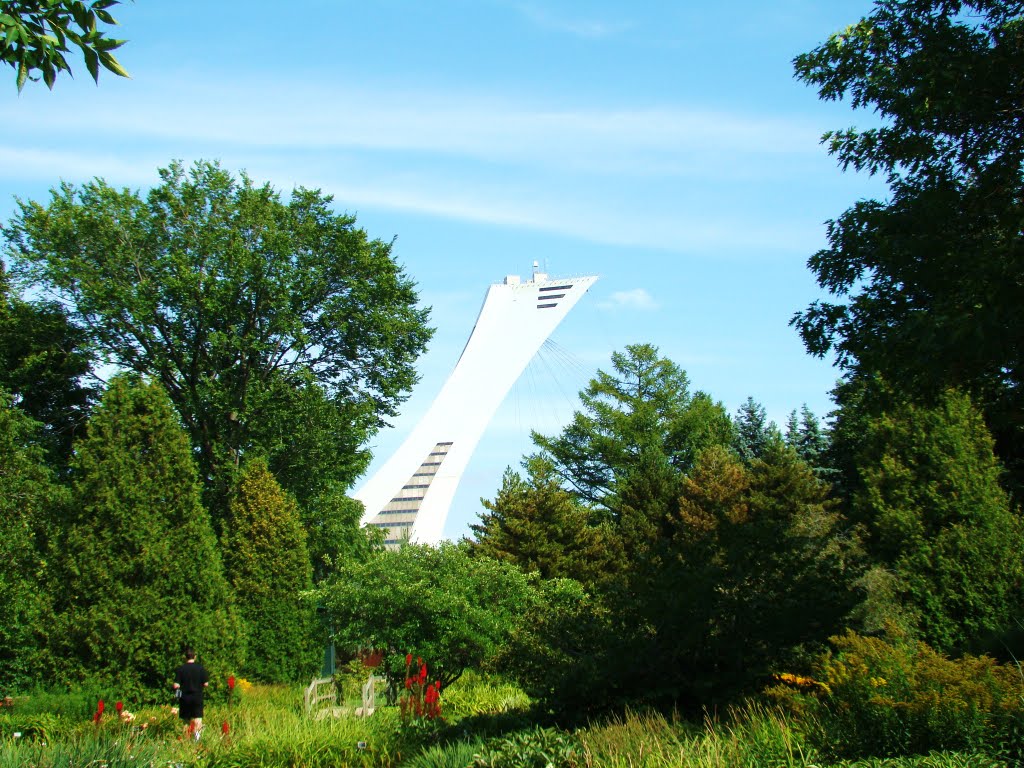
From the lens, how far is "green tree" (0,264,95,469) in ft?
78.0

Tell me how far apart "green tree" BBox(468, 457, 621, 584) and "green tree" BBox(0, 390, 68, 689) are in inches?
462

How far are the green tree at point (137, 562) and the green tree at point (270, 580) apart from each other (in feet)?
13.3

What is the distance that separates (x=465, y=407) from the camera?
51.4 meters

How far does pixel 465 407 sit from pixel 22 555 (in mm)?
35859

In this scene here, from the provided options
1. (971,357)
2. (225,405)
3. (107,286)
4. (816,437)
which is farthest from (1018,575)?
(107,286)

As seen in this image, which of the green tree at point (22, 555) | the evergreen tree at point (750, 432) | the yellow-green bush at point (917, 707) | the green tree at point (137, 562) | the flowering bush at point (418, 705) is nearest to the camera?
the yellow-green bush at point (917, 707)

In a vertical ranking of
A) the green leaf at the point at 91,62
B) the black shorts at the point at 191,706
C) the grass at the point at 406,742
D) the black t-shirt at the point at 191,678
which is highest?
the green leaf at the point at 91,62

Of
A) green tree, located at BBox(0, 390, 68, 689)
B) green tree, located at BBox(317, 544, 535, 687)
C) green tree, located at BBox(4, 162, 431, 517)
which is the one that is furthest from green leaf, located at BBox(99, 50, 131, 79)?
green tree, located at BBox(4, 162, 431, 517)

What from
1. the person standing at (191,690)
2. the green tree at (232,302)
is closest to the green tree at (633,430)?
the green tree at (232,302)

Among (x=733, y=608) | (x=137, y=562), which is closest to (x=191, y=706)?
(x=137, y=562)

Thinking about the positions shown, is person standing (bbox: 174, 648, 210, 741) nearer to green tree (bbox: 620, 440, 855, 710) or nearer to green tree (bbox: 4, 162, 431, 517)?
green tree (bbox: 620, 440, 855, 710)

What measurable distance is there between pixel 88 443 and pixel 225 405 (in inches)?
343

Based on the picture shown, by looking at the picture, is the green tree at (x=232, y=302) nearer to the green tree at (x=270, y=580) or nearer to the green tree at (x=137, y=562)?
the green tree at (x=270, y=580)

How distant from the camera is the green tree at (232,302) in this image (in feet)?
77.7
